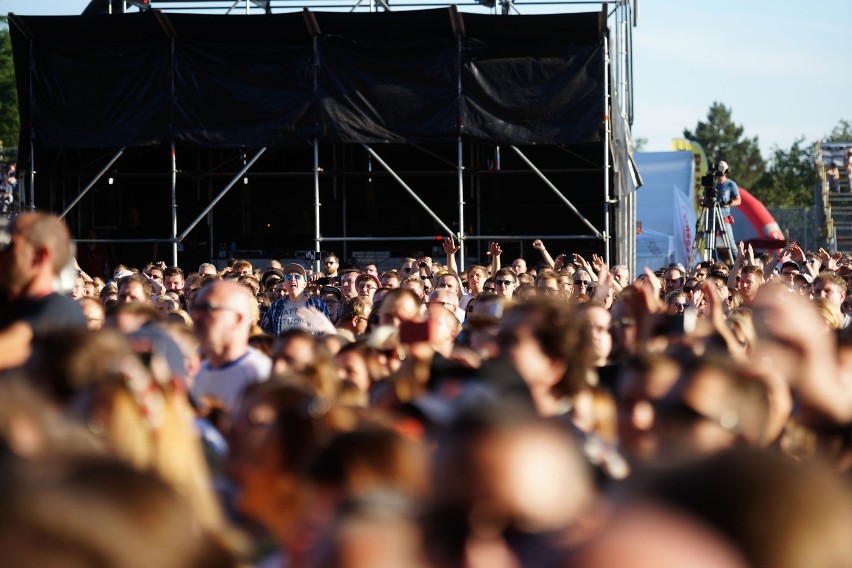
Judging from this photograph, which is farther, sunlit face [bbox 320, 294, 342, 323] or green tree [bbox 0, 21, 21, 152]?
green tree [bbox 0, 21, 21, 152]

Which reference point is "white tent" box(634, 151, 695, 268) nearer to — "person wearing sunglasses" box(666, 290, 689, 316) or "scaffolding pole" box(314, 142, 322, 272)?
"scaffolding pole" box(314, 142, 322, 272)

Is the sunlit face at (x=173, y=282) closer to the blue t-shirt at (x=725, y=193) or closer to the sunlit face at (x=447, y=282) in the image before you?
the sunlit face at (x=447, y=282)

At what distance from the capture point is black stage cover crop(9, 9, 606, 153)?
67.6 ft

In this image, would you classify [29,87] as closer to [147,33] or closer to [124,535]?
[147,33]

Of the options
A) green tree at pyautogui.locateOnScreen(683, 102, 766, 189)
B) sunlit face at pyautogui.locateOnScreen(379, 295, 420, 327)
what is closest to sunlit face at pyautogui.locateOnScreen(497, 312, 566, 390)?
sunlit face at pyautogui.locateOnScreen(379, 295, 420, 327)

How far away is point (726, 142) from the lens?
5197 inches

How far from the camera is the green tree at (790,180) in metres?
98.3

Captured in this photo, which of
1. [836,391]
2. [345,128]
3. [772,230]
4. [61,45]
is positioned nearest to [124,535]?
[836,391]

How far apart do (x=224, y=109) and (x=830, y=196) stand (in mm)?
28461

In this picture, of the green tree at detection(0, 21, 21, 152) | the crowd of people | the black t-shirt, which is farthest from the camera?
the green tree at detection(0, 21, 21, 152)

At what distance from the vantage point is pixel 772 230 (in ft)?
127

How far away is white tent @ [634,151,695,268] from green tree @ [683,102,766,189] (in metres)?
83.6

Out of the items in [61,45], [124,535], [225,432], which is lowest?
[225,432]

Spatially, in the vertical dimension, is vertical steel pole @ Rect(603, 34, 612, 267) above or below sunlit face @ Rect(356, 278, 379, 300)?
above
